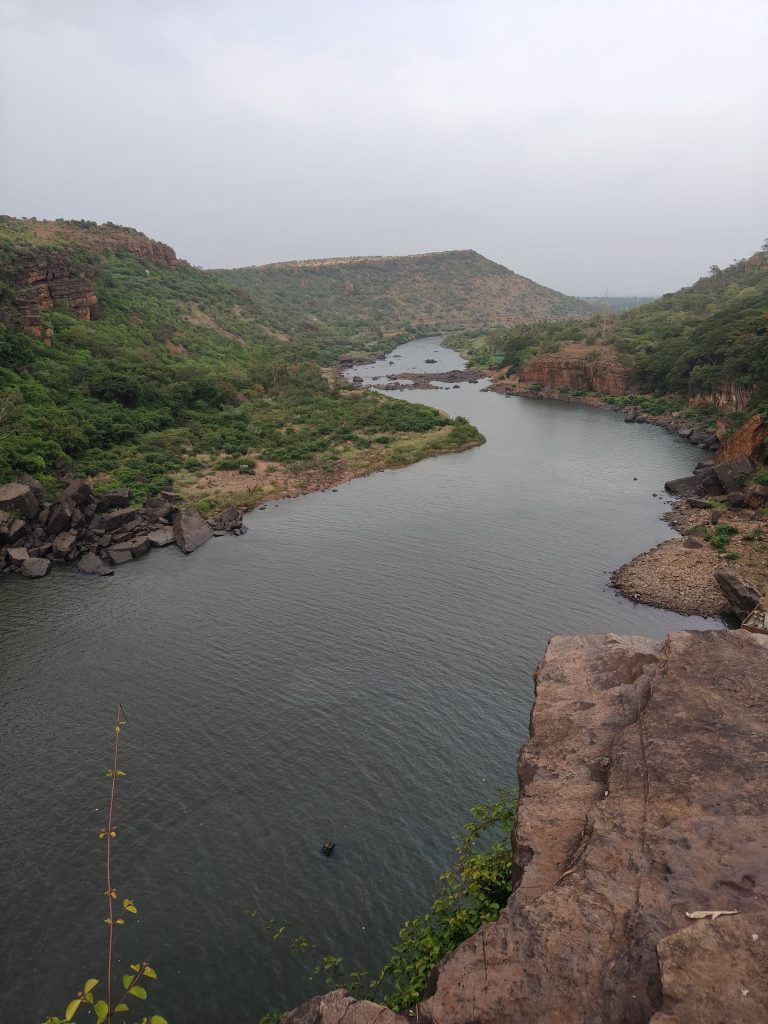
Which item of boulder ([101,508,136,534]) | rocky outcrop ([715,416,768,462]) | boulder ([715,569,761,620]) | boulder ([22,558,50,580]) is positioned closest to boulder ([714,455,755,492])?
rocky outcrop ([715,416,768,462])

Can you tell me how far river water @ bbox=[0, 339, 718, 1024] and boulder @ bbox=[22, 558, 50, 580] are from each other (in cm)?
78

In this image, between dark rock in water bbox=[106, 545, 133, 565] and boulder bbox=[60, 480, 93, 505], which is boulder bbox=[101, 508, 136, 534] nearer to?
boulder bbox=[60, 480, 93, 505]

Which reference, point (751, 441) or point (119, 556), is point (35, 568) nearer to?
point (119, 556)

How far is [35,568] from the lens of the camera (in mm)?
33531

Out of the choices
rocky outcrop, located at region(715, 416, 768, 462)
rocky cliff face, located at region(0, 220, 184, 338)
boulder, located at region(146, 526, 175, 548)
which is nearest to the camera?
boulder, located at region(146, 526, 175, 548)

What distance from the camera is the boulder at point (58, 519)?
36375 millimetres

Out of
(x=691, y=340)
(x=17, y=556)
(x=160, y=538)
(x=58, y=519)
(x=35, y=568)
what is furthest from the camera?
(x=691, y=340)

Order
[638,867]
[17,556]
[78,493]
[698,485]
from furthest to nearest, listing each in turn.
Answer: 1. [698,485]
2. [78,493]
3. [17,556]
4. [638,867]

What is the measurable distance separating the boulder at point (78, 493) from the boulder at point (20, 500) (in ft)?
5.55

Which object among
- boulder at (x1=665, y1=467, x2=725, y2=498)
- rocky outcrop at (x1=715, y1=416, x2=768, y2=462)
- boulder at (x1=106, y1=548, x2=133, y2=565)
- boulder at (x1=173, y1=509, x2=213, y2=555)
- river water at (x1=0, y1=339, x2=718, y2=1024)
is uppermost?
rocky outcrop at (x1=715, y1=416, x2=768, y2=462)

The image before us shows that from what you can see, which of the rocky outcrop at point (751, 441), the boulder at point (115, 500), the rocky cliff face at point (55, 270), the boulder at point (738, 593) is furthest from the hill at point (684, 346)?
the rocky cliff face at point (55, 270)

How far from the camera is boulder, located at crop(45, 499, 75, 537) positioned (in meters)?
36.4

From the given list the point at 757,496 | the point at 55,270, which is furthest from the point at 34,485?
the point at 757,496

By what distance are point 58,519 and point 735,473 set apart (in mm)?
42886
